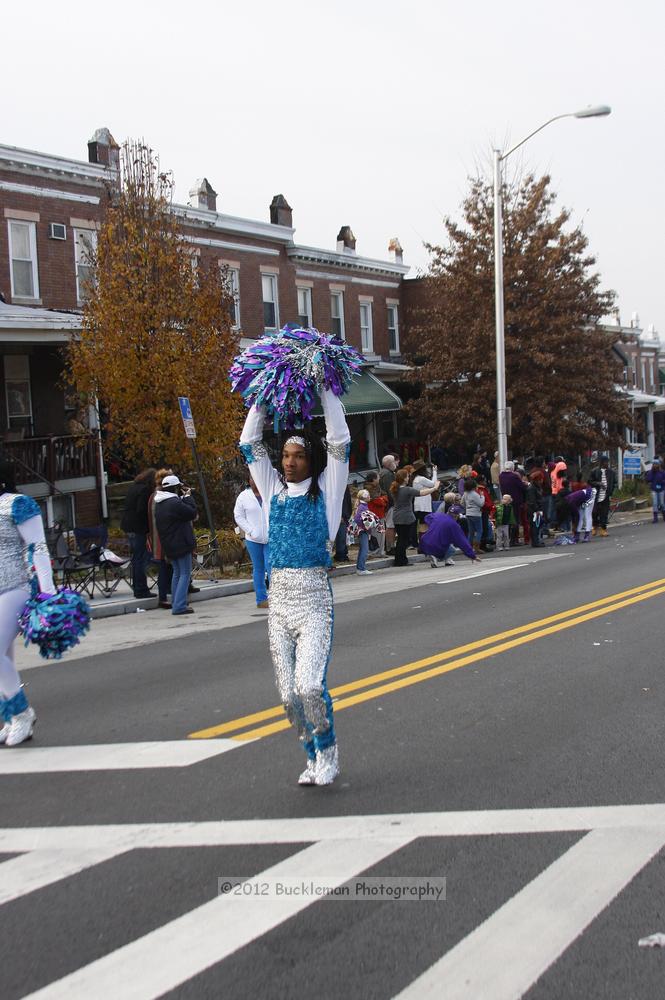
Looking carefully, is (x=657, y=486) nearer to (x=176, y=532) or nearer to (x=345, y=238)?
(x=345, y=238)

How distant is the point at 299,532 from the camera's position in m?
5.74

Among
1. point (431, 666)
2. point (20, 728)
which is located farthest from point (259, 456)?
point (431, 666)

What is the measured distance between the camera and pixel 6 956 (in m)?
3.94

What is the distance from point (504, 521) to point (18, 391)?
445 inches

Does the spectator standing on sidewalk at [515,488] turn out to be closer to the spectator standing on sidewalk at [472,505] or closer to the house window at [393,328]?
the spectator standing on sidewalk at [472,505]

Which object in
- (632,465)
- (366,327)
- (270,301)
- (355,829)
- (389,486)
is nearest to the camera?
(355,829)

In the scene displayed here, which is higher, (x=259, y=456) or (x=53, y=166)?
(x=53, y=166)

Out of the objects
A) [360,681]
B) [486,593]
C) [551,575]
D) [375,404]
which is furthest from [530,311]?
[360,681]

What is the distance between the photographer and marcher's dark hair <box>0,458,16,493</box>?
701 cm

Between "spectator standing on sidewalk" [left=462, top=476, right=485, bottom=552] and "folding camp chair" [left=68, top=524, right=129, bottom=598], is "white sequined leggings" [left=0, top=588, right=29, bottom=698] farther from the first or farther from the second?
"spectator standing on sidewalk" [left=462, top=476, right=485, bottom=552]

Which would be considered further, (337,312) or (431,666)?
(337,312)

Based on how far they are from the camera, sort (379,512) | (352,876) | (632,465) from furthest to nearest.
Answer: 1. (632,465)
2. (379,512)
3. (352,876)

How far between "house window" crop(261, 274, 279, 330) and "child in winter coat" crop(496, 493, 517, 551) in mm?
12429

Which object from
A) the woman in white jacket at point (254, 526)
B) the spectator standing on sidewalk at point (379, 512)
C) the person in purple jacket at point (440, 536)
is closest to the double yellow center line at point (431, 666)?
the woman in white jacket at point (254, 526)
